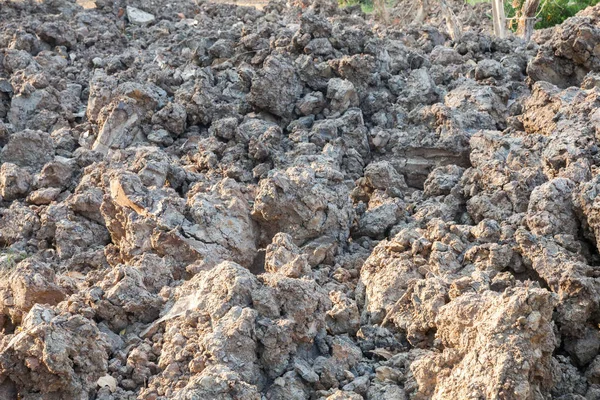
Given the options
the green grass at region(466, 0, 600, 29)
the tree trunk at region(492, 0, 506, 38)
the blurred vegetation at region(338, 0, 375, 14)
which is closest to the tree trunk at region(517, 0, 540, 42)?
the tree trunk at region(492, 0, 506, 38)

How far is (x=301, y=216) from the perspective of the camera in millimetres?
5082

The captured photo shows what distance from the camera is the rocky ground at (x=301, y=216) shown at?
3787 mm

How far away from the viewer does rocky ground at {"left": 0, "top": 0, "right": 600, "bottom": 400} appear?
379 centimetres

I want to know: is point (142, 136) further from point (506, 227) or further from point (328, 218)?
point (506, 227)

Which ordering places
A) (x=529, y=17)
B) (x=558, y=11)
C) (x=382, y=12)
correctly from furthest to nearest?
(x=558, y=11), (x=382, y=12), (x=529, y=17)

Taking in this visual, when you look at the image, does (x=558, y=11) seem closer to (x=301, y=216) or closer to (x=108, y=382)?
(x=301, y=216)

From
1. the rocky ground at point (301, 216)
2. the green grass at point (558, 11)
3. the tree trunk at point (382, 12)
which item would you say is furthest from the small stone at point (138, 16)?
the green grass at point (558, 11)

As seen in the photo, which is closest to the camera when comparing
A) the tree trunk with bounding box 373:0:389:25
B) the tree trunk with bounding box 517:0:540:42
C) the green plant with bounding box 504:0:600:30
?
the tree trunk with bounding box 517:0:540:42

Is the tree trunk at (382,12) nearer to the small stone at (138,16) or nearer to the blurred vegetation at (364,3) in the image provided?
the blurred vegetation at (364,3)

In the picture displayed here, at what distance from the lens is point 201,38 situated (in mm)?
7855

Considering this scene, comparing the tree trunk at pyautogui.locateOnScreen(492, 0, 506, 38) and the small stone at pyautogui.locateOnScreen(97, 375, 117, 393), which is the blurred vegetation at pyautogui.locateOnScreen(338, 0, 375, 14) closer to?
the tree trunk at pyautogui.locateOnScreen(492, 0, 506, 38)

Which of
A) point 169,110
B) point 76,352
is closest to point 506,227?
point 76,352

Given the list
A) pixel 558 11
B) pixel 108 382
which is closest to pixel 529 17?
pixel 558 11

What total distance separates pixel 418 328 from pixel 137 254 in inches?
71.2
